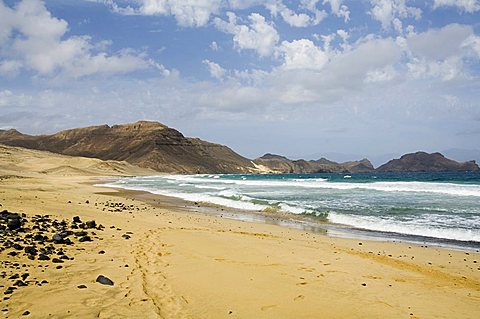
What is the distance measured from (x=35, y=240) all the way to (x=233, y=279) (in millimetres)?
5036

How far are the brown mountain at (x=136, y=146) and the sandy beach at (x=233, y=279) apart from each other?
130 metres

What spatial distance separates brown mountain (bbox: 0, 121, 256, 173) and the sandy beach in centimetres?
13015

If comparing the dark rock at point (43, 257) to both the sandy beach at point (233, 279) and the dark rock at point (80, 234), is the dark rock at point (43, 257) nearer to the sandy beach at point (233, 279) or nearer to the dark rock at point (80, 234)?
the sandy beach at point (233, 279)

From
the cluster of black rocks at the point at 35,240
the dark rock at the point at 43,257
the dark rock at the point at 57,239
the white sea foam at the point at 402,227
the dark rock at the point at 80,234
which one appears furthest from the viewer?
the white sea foam at the point at 402,227

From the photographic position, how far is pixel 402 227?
48.7ft

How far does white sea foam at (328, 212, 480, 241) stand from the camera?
13195 millimetres

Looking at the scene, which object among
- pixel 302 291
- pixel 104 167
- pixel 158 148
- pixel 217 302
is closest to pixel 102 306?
pixel 217 302

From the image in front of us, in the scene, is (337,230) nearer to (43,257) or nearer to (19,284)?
(43,257)

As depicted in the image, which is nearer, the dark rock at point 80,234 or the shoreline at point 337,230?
the dark rock at point 80,234

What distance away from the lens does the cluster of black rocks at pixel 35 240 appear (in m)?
6.20

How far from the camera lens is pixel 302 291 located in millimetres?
6379

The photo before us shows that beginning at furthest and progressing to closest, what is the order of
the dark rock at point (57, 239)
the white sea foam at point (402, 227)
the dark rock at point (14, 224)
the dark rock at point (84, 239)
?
the white sea foam at point (402, 227) < the dark rock at point (14, 224) < the dark rock at point (84, 239) < the dark rock at point (57, 239)

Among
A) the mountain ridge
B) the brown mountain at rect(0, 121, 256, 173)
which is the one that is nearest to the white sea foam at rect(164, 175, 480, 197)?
the mountain ridge

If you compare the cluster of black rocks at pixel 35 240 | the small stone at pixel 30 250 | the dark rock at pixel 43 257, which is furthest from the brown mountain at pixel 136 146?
the dark rock at pixel 43 257
